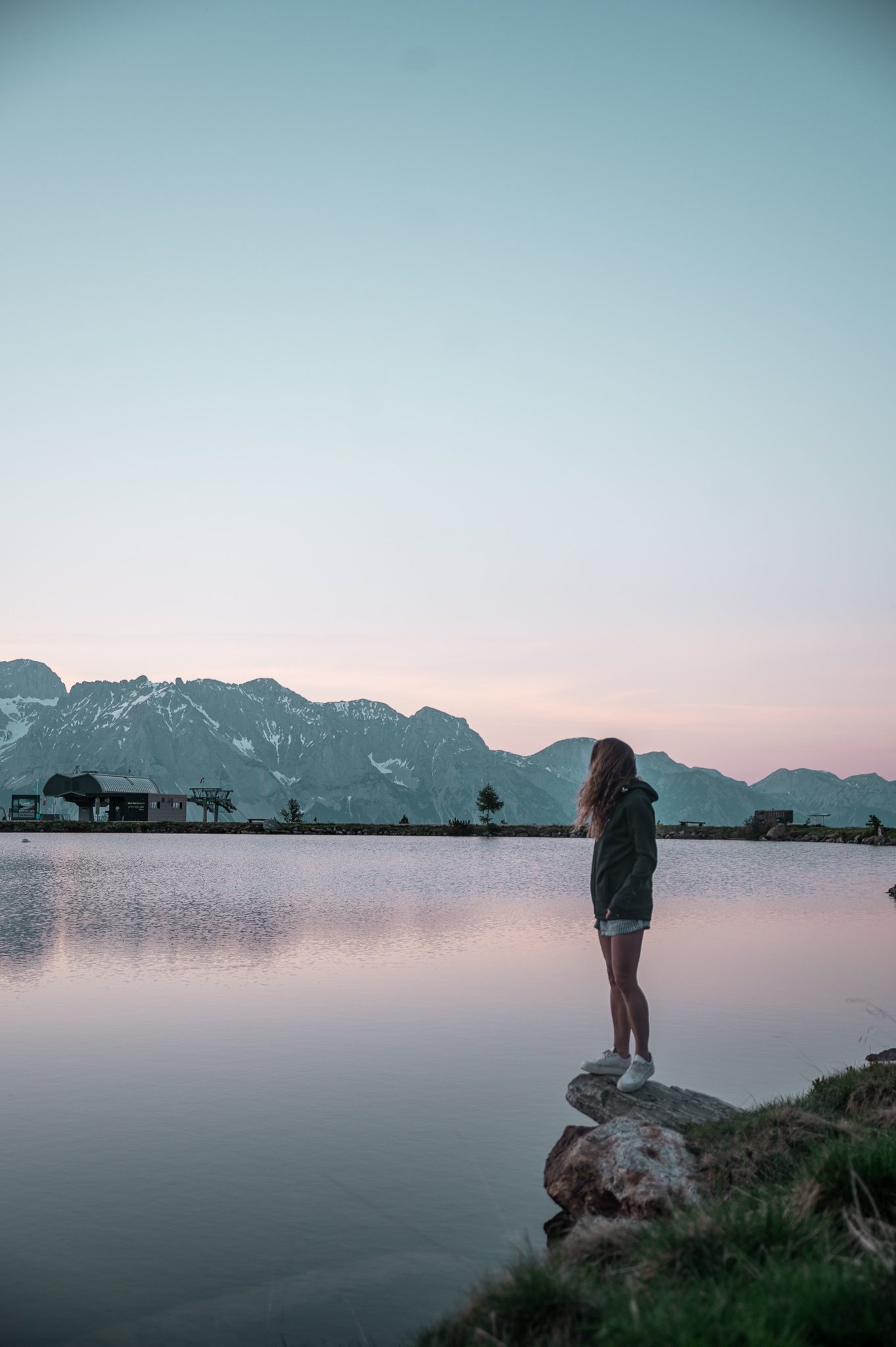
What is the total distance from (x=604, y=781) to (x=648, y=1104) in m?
3.13

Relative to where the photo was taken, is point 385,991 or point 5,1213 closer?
point 5,1213

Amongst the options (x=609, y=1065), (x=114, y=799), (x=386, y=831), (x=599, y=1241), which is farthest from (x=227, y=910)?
(x=114, y=799)

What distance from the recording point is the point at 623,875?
975 cm

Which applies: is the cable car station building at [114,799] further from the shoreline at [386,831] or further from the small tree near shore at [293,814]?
the small tree near shore at [293,814]

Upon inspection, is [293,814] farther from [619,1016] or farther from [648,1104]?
[648,1104]

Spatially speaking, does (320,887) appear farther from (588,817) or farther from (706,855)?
(706,855)

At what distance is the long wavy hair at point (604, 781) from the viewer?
9.87 metres

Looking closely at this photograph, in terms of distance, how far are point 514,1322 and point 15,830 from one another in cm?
12541

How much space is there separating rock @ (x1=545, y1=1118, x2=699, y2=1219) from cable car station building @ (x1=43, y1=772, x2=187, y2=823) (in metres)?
135

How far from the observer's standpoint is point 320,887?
4112cm

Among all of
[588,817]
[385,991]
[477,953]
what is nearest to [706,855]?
[477,953]

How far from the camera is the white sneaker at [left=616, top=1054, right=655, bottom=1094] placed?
965 centimetres

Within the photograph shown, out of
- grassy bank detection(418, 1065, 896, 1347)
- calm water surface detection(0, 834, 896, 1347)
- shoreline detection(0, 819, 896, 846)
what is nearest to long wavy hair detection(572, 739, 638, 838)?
calm water surface detection(0, 834, 896, 1347)

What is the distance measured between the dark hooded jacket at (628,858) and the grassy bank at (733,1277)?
9.25 ft
